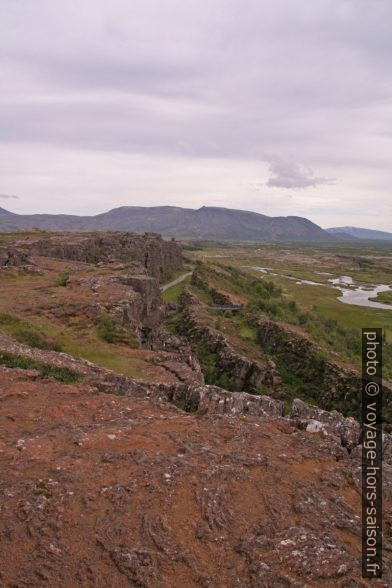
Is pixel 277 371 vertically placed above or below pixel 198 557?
below

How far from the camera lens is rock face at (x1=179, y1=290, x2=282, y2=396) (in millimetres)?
40844

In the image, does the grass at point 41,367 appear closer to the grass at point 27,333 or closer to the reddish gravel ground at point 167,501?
the reddish gravel ground at point 167,501

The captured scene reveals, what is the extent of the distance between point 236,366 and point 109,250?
1468 inches

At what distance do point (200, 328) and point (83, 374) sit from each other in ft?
95.2

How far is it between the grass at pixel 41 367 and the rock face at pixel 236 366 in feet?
72.9

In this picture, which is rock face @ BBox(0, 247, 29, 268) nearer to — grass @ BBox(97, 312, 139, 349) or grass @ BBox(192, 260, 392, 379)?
grass @ BBox(97, 312, 139, 349)

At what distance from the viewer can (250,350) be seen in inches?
1892

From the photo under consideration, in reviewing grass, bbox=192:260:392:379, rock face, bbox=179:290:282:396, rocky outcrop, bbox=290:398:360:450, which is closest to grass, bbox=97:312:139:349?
rocky outcrop, bbox=290:398:360:450

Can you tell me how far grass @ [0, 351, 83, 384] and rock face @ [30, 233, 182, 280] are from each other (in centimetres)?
4181

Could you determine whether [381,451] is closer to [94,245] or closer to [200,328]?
[200,328]

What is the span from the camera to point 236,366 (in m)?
41.8

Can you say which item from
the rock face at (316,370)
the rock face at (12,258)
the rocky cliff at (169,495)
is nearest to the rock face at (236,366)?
the rock face at (316,370)

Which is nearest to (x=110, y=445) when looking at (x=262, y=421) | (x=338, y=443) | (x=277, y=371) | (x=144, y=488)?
(x=144, y=488)

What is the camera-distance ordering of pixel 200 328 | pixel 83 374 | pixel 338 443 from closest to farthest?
pixel 338 443, pixel 83 374, pixel 200 328
